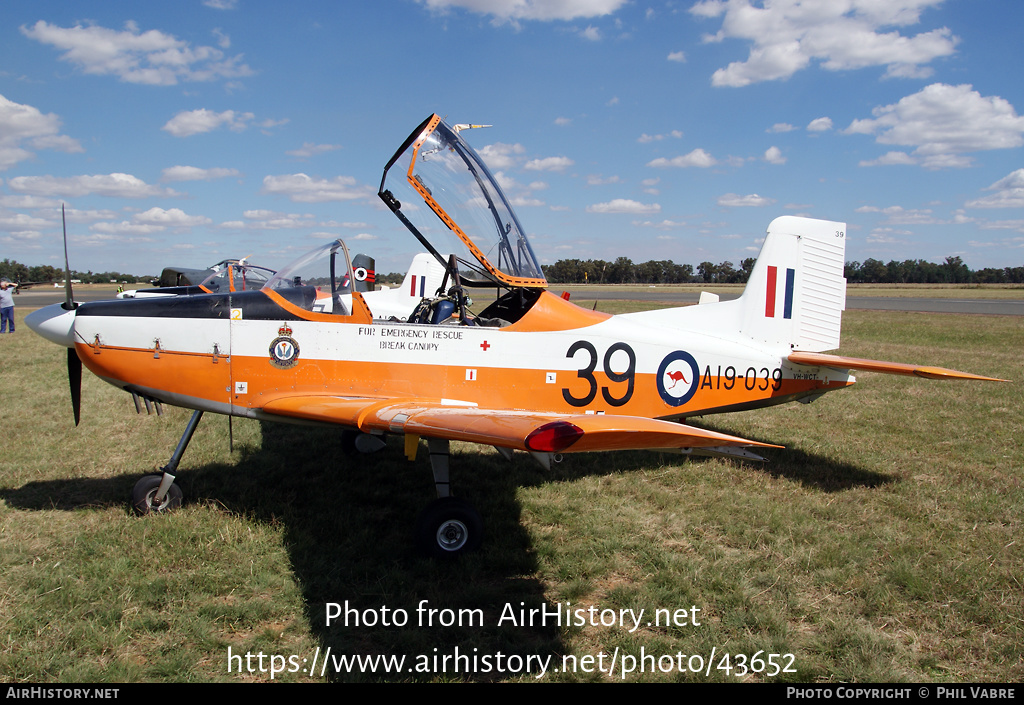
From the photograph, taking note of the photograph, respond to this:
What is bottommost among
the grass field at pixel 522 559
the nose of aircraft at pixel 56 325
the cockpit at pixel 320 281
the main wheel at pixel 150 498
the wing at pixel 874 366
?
the grass field at pixel 522 559

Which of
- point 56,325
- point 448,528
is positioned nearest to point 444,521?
point 448,528

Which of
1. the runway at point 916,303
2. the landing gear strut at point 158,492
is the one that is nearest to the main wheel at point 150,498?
the landing gear strut at point 158,492

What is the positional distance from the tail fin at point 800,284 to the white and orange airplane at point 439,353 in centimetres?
32

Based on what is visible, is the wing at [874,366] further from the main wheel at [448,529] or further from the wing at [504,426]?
the main wheel at [448,529]

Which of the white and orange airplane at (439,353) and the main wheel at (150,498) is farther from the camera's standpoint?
the main wheel at (150,498)

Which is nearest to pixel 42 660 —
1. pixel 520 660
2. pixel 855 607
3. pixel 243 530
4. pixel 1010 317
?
pixel 243 530

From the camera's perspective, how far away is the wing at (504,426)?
2.73 m

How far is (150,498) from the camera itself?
443cm

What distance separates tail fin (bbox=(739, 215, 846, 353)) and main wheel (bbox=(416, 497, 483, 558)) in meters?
3.56

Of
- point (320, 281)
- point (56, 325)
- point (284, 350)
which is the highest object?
point (320, 281)

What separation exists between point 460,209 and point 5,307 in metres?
18.2

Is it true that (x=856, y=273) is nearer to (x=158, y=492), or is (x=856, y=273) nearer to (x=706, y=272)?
(x=706, y=272)

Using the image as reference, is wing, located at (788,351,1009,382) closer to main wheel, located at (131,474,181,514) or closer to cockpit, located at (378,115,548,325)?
cockpit, located at (378,115,548,325)
